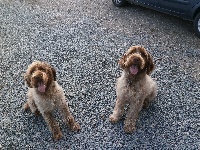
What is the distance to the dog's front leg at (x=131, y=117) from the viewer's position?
4785 mm

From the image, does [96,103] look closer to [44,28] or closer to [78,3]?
[44,28]

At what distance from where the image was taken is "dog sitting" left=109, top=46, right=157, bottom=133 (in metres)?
4.29

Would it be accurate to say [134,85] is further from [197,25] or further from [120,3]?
[120,3]

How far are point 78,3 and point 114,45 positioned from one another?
222 centimetres

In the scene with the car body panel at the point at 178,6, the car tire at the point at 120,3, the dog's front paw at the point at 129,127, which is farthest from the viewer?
the car tire at the point at 120,3

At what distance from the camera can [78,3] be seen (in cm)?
838

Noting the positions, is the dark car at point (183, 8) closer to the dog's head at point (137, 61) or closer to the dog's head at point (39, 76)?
the dog's head at point (137, 61)

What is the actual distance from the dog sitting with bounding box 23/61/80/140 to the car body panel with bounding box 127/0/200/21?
343cm

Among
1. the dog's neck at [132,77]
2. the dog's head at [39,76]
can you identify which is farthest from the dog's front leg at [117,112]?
the dog's head at [39,76]

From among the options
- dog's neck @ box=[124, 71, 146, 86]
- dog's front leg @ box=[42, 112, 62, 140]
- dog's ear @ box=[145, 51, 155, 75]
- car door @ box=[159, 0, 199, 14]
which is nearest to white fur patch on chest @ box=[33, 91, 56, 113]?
dog's front leg @ box=[42, 112, 62, 140]

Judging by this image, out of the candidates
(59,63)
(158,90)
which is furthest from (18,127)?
(158,90)

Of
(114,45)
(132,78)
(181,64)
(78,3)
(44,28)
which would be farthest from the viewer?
(78,3)

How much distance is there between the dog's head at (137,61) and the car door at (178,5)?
268cm

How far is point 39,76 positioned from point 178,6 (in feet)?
12.6
